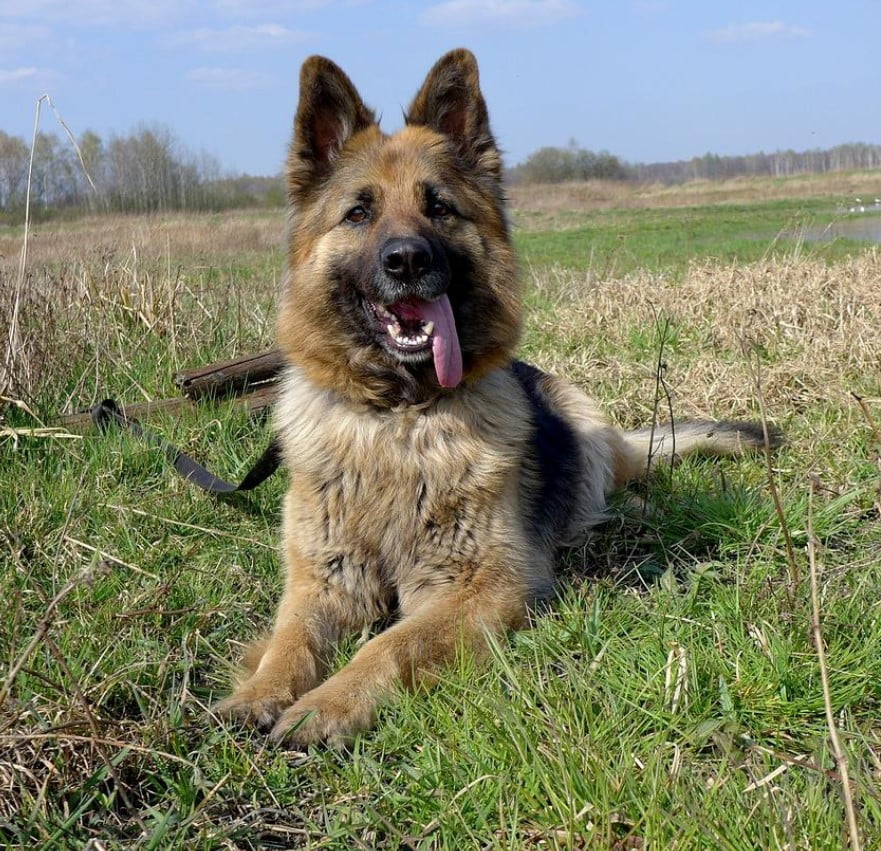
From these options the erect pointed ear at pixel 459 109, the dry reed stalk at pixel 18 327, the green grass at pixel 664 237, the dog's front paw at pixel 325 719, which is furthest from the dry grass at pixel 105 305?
the green grass at pixel 664 237

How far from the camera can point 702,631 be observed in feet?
9.25

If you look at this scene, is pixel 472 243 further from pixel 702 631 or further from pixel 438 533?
pixel 702 631

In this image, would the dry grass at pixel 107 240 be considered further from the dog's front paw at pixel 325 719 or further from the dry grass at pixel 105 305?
the dog's front paw at pixel 325 719

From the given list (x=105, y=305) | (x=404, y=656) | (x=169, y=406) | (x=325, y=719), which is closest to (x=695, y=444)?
(x=404, y=656)

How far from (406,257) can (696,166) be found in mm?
86386

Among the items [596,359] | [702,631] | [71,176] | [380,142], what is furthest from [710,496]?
[71,176]

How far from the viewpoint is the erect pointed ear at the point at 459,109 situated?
12.1ft

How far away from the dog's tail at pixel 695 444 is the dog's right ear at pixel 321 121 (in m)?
2.37

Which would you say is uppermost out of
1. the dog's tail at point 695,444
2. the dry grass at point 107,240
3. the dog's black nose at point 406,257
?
the dry grass at point 107,240

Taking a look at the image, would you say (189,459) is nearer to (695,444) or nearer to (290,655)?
(290,655)

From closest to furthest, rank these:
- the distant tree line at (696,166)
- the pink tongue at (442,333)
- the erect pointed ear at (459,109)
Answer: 1. the pink tongue at (442,333)
2. the erect pointed ear at (459,109)
3. the distant tree line at (696,166)

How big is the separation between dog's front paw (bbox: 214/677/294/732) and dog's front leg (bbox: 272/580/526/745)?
2.4 inches

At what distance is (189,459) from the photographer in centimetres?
457

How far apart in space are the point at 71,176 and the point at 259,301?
231cm
